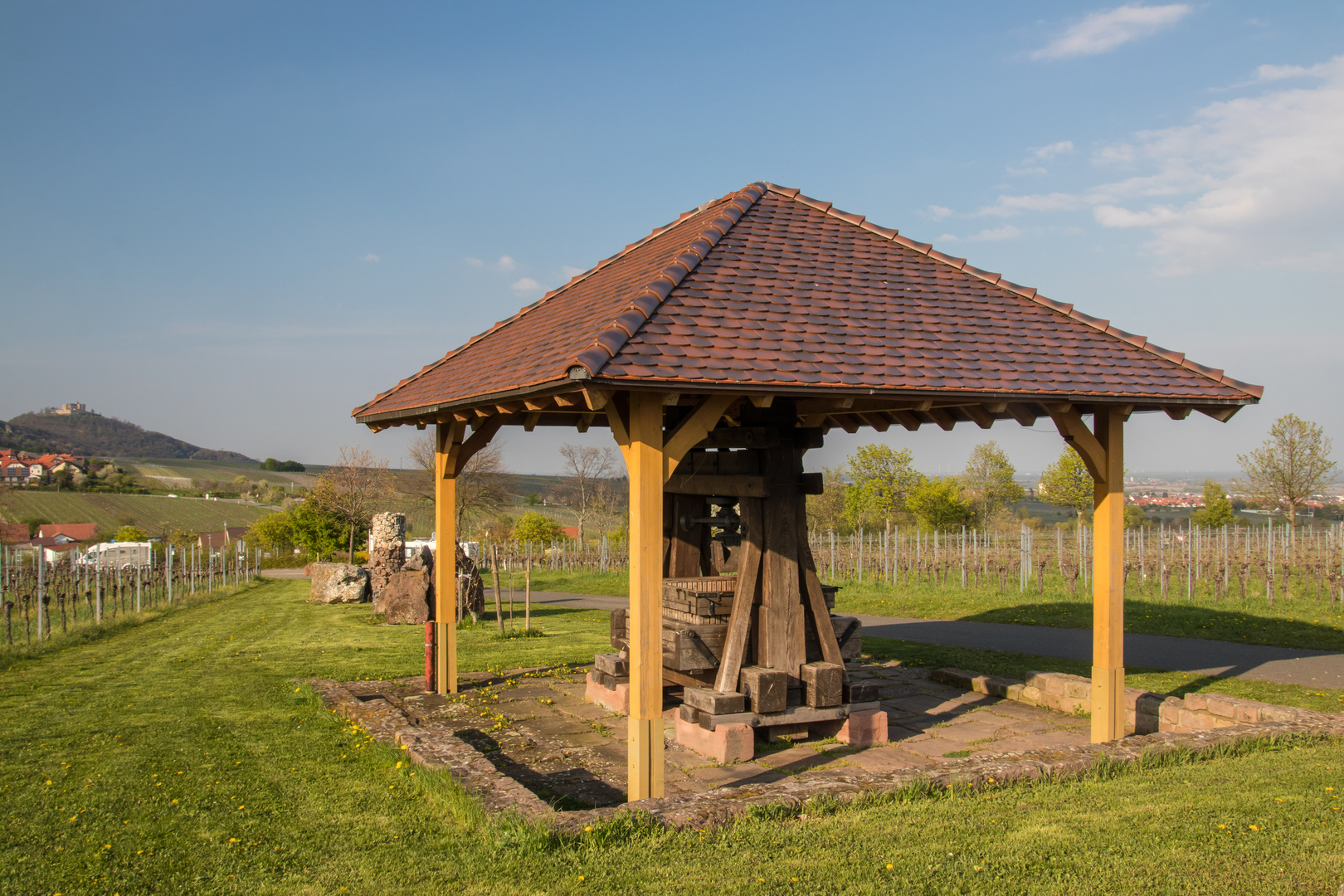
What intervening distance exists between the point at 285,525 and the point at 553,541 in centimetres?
1239

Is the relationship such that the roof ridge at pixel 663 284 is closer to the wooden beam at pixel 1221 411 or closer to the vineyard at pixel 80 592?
the wooden beam at pixel 1221 411

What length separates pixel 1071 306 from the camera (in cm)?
730

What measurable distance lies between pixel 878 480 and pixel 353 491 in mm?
26557

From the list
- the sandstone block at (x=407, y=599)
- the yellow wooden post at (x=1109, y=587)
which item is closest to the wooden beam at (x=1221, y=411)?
the yellow wooden post at (x=1109, y=587)

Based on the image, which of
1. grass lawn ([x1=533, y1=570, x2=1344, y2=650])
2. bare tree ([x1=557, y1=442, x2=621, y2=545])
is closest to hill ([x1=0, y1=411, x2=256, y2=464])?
bare tree ([x1=557, y1=442, x2=621, y2=545])

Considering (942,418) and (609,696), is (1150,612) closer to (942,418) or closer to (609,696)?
(942,418)

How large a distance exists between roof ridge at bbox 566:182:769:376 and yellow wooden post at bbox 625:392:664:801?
362 mm

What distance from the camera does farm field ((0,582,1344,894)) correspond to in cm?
379

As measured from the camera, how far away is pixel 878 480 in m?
44.8

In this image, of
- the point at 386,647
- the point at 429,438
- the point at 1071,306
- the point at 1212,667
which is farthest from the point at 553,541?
the point at 1071,306

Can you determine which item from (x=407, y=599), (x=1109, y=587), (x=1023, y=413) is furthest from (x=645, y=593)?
(x=407, y=599)

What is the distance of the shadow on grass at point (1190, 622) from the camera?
12.6 meters

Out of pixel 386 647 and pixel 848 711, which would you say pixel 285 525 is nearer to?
pixel 386 647

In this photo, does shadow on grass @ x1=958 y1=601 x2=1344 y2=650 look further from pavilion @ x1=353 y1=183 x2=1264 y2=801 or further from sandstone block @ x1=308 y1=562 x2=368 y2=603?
sandstone block @ x1=308 y1=562 x2=368 y2=603
